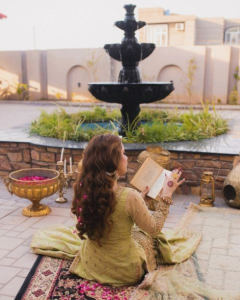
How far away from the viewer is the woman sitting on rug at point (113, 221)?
2285 mm

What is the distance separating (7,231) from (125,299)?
1617 millimetres

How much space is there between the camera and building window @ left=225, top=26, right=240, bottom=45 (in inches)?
953

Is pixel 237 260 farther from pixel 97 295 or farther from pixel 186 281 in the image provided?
pixel 97 295

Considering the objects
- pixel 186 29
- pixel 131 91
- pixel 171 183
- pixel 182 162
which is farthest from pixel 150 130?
pixel 186 29

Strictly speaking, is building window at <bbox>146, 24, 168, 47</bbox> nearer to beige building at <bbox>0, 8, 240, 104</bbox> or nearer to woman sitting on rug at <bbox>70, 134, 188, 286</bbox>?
beige building at <bbox>0, 8, 240, 104</bbox>

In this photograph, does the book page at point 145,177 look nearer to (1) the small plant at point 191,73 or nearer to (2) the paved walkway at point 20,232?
(2) the paved walkway at point 20,232

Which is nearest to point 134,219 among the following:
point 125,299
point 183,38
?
point 125,299

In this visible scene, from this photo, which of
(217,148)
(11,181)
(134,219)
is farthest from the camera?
(217,148)

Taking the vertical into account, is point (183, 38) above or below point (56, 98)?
above

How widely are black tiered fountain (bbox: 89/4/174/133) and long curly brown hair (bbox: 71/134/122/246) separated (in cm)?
345

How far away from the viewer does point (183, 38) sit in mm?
23609

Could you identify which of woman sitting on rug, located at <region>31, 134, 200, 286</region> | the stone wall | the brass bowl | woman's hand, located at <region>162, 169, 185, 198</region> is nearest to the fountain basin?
the stone wall

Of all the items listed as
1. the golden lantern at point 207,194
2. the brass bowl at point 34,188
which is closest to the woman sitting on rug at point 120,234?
the brass bowl at point 34,188

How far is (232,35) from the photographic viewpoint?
24.4 metres
